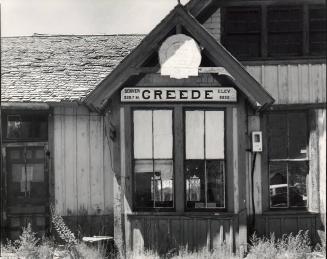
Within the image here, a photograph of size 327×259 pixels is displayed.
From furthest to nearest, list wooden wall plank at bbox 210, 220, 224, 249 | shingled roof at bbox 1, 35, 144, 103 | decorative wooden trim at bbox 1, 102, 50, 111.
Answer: shingled roof at bbox 1, 35, 144, 103 → decorative wooden trim at bbox 1, 102, 50, 111 → wooden wall plank at bbox 210, 220, 224, 249

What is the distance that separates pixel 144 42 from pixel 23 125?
401 centimetres

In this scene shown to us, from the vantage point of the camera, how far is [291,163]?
9.80 metres

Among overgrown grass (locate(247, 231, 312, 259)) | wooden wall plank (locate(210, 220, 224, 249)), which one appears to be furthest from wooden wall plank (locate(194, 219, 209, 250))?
overgrown grass (locate(247, 231, 312, 259))

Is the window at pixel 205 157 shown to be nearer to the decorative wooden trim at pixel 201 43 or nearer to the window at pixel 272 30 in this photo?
the decorative wooden trim at pixel 201 43

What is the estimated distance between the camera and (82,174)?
1034cm

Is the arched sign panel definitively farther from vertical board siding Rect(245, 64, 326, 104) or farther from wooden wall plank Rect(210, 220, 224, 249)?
wooden wall plank Rect(210, 220, 224, 249)

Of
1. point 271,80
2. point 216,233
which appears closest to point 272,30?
point 271,80

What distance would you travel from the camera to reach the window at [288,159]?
9797mm

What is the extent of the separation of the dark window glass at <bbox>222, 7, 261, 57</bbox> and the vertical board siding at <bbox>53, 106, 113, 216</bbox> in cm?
360

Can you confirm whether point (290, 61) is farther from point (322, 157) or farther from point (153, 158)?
point (153, 158)

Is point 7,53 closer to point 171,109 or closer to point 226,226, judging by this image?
point 171,109

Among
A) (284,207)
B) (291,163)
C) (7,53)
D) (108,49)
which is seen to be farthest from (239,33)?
(7,53)

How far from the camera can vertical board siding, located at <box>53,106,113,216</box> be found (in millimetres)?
10344

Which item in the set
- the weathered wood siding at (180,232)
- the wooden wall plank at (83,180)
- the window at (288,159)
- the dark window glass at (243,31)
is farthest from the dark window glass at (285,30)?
the wooden wall plank at (83,180)
